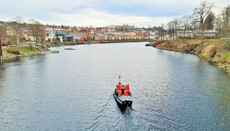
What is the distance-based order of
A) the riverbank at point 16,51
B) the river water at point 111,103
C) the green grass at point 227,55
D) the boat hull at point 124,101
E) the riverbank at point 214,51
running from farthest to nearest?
1. the riverbank at point 16,51
2. the green grass at point 227,55
3. the riverbank at point 214,51
4. the boat hull at point 124,101
5. the river water at point 111,103

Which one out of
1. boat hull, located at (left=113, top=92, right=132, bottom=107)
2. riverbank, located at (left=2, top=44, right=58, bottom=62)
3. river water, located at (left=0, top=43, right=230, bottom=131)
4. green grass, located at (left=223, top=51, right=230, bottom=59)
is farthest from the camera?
riverbank, located at (left=2, top=44, right=58, bottom=62)

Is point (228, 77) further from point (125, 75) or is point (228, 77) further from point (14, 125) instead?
point (14, 125)

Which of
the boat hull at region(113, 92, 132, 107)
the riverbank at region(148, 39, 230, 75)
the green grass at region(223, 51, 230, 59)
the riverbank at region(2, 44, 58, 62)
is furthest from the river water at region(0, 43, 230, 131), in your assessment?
the riverbank at region(2, 44, 58, 62)

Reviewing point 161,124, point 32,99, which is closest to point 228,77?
point 161,124

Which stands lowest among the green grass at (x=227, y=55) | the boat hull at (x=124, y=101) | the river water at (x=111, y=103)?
the river water at (x=111, y=103)

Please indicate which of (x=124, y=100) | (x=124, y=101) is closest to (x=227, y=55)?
(x=124, y=100)

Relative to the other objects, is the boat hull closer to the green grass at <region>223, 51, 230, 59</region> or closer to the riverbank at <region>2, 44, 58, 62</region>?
the green grass at <region>223, 51, 230, 59</region>

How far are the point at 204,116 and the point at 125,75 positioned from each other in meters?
25.1

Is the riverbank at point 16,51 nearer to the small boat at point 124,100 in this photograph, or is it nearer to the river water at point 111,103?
the river water at point 111,103

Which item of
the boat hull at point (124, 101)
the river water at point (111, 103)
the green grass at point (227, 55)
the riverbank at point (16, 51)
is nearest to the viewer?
the river water at point (111, 103)

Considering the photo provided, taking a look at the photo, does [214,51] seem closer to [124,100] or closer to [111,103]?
[111,103]

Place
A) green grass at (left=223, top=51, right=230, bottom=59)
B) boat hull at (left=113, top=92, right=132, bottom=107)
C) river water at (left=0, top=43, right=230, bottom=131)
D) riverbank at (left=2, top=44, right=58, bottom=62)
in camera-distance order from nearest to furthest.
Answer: river water at (left=0, top=43, right=230, bottom=131) < boat hull at (left=113, top=92, right=132, bottom=107) < green grass at (left=223, top=51, right=230, bottom=59) < riverbank at (left=2, top=44, right=58, bottom=62)

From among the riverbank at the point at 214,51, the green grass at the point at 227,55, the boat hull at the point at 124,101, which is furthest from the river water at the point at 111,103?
the green grass at the point at 227,55

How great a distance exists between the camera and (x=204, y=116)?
23.6 metres
